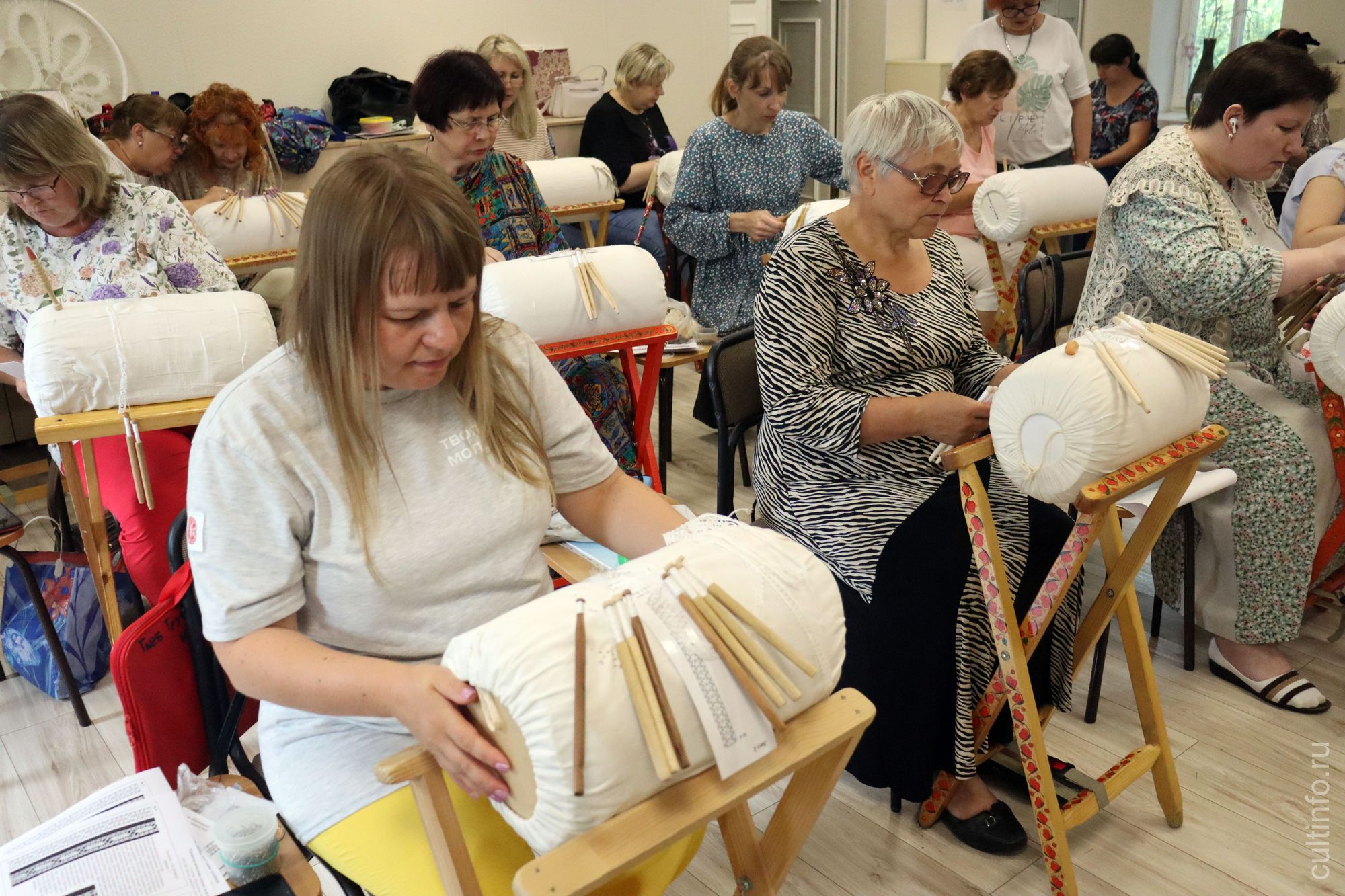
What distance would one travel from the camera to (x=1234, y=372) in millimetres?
2359

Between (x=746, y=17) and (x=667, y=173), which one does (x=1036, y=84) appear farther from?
(x=746, y=17)

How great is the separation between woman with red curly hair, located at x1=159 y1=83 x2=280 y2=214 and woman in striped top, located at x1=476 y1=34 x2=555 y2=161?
0.93m

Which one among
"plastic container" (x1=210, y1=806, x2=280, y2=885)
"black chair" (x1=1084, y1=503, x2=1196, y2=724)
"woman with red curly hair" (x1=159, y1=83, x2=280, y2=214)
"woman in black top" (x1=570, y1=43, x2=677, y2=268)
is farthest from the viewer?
"woman in black top" (x1=570, y1=43, x2=677, y2=268)

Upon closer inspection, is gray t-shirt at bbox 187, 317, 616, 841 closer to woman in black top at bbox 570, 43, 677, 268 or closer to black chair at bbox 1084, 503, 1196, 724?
black chair at bbox 1084, 503, 1196, 724

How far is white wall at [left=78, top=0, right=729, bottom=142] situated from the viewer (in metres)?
4.88

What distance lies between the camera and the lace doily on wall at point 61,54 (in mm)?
4520

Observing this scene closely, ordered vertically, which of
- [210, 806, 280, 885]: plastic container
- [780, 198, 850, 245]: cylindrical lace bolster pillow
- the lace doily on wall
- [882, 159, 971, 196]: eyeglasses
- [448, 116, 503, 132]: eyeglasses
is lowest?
[210, 806, 280, 885]: plastic container

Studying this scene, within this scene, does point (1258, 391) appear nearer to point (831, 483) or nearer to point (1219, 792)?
point (1219, 792)

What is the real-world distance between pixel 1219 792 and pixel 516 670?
1669 mm

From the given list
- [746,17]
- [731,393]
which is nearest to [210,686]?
[731,393]

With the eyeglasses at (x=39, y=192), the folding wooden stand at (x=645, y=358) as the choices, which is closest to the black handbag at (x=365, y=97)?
the folding wooden stand at (x=645, y=358)

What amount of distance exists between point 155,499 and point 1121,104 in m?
4.77

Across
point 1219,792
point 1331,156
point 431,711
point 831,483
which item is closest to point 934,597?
point 831,483

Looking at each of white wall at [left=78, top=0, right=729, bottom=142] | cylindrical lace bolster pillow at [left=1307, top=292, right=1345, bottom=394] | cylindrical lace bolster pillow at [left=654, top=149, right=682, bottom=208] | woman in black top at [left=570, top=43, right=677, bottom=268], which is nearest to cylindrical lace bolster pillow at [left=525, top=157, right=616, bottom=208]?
cylindrical lace bolster pillow at [left=654, top=149, right=682, bottom=208]
